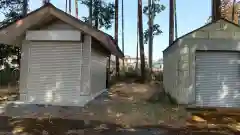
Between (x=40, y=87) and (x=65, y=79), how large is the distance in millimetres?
1030

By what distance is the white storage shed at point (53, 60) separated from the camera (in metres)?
10.9

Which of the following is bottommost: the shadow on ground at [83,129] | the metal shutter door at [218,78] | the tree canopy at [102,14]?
the shadow on ground at [83,129]

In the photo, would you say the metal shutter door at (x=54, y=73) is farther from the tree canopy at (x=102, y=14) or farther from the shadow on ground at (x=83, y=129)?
the tree canopy at (x=102, y=14)

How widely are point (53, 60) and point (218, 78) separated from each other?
6.50 metres

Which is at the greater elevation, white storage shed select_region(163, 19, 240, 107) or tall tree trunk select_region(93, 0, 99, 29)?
tall tree trunk select_region(93, 0, 99, 29)

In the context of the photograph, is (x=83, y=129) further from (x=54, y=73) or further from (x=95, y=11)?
(x=95, y=11)

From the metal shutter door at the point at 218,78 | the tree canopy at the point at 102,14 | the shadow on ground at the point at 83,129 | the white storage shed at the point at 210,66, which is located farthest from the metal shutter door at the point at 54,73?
the tree canopy at the point at 102,14

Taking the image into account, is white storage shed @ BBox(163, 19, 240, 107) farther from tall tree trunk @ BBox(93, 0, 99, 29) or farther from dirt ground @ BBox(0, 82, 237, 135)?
tall tree trunk @ BBox(93, 0, 99, 29)

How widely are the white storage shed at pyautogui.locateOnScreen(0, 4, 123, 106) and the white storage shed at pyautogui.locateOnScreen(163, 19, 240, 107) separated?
10.5 feet

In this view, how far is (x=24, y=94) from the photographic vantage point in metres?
11.2

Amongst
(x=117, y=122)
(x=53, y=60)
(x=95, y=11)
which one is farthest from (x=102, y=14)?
(x=117, y=122)

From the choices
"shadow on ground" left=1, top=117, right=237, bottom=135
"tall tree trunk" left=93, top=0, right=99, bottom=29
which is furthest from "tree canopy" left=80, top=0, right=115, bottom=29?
"shadow on ground" left=1, top=117, right=237, bottom=135

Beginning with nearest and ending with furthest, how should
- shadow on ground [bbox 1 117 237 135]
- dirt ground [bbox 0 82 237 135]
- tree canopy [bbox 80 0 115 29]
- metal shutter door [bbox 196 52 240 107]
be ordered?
shadow on ground [bbox 1 117 237 135]
dirt ground [bbox 0 82 237 135]
metal shutter door [bbox 196 52 240 107]
tree canopy [bbox 80 0 115 29]

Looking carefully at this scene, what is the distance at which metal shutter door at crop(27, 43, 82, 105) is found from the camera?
36.2 ft
